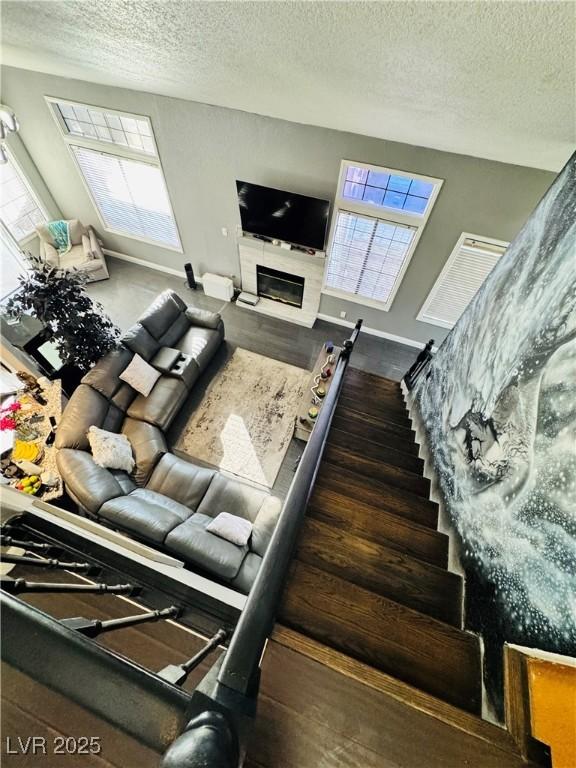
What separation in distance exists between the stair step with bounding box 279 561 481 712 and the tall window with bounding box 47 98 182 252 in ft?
17.6

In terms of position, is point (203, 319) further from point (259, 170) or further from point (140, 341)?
point (259, 170)

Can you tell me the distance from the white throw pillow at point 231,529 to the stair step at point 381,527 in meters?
1.22

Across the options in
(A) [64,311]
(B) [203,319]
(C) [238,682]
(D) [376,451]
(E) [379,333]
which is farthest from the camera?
(E) [379,333]

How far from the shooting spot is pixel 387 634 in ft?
4.41

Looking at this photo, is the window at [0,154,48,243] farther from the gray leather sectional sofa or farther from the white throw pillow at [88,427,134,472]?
the white throw pillow at [88,427,134,472]

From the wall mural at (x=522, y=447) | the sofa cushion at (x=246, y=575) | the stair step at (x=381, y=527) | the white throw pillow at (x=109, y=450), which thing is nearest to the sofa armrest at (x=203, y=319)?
the white throw pillow at (x=109, y=450)

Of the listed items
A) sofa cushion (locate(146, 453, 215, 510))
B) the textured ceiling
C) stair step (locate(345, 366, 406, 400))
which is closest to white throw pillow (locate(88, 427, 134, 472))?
sofa cushion (locate(146, 453, 215, 510))

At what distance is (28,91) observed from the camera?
4.36 metres

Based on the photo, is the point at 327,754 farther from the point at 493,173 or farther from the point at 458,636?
the point at 493,173

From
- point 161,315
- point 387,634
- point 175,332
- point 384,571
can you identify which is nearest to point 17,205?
point 161,315

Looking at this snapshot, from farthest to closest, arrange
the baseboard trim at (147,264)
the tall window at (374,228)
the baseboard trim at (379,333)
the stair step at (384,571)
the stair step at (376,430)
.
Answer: the baseboard trim at (147,264), the baseboard trim at (379,333), the tall window at (374,228), the stair step at (376,430), the stair step at (384,571)

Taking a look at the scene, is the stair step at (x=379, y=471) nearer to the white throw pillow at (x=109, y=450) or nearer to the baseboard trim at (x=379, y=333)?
the white throw pillow at (x=109, y=450)

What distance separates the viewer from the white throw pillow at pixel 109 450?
10.1ft

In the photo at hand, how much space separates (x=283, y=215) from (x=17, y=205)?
4.62 m
